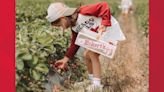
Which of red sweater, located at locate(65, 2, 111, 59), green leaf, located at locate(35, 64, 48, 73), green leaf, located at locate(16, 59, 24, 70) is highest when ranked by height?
red sweater, located at locate(65, 2, 111, 59)

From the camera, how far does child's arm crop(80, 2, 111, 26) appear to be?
3799 millimetres

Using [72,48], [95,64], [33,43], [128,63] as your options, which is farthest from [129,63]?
[33,43]

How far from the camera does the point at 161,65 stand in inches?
153

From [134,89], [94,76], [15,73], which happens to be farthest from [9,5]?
[134,89]

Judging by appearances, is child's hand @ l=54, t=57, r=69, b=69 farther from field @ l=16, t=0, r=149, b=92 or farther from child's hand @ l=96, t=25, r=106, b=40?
child's hand @ l=96, t=25, r=106, b=40

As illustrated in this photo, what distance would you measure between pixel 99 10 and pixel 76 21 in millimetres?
154

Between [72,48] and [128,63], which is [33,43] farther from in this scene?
[128,63]

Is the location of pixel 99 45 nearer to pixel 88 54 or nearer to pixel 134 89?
pixel 88 54

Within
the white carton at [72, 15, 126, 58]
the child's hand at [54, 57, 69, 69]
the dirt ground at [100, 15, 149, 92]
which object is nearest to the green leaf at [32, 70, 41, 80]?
the child's hand at [54, 57, 69, 69]

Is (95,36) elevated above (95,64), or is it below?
above

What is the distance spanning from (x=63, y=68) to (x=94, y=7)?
415 mm

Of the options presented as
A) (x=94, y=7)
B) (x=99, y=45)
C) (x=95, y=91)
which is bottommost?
(x=95, y=91)

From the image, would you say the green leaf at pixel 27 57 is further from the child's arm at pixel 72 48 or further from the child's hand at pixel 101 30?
the child's hand at pixel 101 30

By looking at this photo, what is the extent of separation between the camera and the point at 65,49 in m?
3.84
